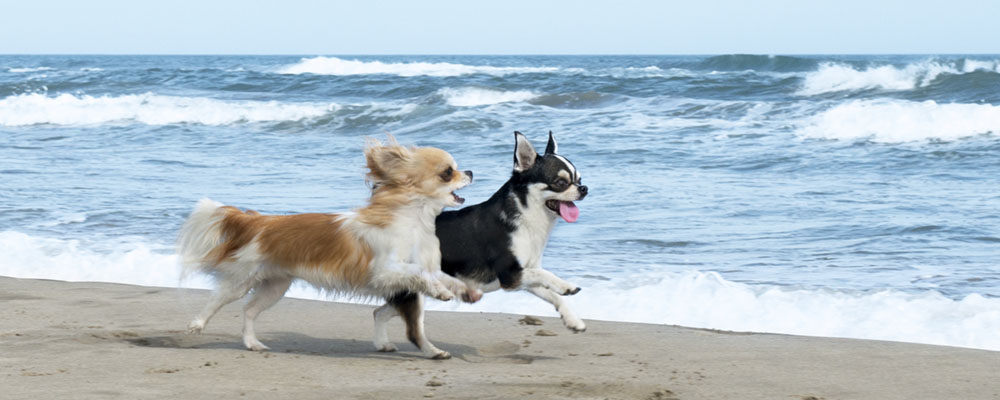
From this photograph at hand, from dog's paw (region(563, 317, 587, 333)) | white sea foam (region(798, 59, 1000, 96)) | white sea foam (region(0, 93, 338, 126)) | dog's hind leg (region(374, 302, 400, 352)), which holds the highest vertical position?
white sea foam (region(798, 59, 1000, 96))

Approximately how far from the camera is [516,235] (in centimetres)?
476

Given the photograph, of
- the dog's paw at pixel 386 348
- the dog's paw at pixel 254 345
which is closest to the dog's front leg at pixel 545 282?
the dog's paw at pixel 386 348

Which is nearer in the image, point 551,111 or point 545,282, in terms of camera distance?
point 545,282

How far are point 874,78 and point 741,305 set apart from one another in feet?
71.8

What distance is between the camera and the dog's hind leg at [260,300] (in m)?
4.79

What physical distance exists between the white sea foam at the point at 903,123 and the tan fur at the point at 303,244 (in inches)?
488

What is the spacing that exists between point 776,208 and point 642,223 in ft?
4.86

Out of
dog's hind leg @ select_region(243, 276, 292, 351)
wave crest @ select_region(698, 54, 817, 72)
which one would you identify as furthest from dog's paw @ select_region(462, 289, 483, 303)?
wave crest @ select_region(698, 54, 817, 72)

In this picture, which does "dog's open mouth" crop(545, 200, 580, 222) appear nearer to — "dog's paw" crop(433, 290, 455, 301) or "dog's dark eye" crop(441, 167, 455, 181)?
"dog's dark eye" crop(441, 167, 455, 181)

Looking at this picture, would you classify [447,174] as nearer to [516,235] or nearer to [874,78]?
[516,235]

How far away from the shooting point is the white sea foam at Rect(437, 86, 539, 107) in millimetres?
24797

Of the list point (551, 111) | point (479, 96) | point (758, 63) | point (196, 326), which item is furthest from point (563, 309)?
point (758, 63)

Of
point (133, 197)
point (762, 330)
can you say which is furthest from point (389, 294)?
point (133, 197)

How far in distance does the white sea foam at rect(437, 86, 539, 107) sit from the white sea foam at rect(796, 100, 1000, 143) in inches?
362
